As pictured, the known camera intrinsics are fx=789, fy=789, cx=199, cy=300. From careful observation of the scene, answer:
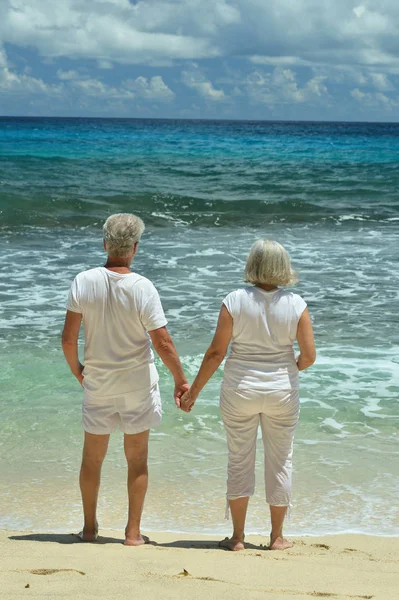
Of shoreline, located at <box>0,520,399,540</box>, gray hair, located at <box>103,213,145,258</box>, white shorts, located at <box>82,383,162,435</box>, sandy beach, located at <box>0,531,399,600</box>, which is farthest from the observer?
shoreline, located at <box>0,520,399,540</box>

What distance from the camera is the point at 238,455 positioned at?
13.7ft

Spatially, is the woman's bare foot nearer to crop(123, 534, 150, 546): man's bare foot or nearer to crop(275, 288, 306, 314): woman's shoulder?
crop(123, 534, 150, 546): man's bare foot

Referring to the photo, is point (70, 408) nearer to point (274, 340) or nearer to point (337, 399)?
point (337, 399)

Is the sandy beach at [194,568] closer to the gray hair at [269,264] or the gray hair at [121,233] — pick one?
the gray hair at [269,264]

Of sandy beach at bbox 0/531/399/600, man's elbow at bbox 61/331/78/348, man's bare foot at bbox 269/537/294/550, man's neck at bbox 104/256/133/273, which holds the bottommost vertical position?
man's bare foot at bbox 269/537/294/550

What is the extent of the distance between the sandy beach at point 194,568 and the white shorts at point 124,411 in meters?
0.62

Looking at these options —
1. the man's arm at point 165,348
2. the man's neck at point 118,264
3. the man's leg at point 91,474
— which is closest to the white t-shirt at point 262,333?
the man's arm at point 165,348

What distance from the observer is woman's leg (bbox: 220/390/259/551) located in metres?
4.10

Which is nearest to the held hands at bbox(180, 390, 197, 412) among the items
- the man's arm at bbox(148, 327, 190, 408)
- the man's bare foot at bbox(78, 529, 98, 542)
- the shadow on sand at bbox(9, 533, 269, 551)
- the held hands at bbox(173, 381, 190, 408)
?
the held hands at bbox(173, 381, 190, 408)

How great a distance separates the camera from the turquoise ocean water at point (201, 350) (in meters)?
4.99

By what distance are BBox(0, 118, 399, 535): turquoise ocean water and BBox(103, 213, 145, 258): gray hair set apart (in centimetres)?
172

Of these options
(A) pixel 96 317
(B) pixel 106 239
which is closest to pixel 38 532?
(A) pixel 96 317

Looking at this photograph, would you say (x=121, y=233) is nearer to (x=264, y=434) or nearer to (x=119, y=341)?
(x=119, y=341)

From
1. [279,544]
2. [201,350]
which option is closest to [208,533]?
[279,544]
